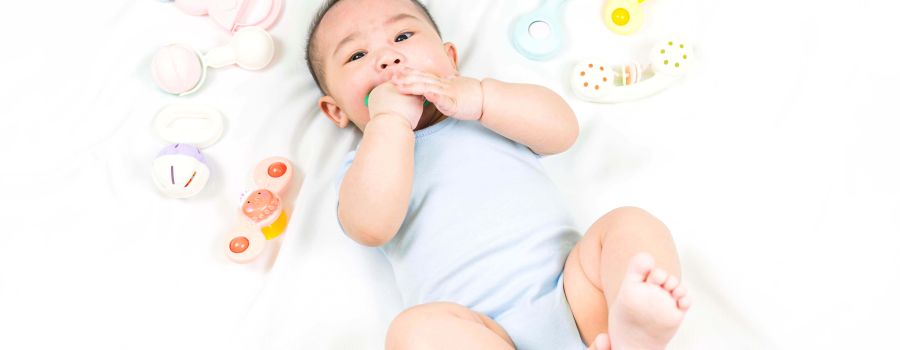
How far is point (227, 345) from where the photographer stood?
1.18 metres

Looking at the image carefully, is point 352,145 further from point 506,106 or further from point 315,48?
point 506,106

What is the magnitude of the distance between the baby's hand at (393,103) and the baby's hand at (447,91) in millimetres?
15

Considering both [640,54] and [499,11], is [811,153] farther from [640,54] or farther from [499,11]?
[499,11]

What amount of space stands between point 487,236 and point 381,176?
7.5 inches

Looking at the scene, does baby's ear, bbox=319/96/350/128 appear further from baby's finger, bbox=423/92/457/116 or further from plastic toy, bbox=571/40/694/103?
plastic toy, bbox=571/40/694/103

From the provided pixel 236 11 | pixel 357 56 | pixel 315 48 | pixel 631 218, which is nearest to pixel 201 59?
pixel 236 11

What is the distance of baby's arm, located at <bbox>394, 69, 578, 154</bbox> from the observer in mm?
1133

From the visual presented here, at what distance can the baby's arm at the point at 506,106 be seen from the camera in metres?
1.13

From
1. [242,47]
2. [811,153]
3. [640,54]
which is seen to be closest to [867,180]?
[811,153]

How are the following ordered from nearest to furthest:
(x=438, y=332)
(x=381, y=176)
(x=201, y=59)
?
(x=438, y=332) < (x=381, y=176) < (x=201, y=59)

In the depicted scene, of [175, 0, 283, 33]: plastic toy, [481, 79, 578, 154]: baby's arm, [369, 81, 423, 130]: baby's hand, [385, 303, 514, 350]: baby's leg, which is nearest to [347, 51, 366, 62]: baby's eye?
[369, 81, 423, 130]: baby's hand

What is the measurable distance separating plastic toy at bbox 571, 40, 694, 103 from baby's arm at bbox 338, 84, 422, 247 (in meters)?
0.40

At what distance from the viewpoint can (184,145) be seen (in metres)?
1.34

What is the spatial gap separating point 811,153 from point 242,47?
1064 millimetres
